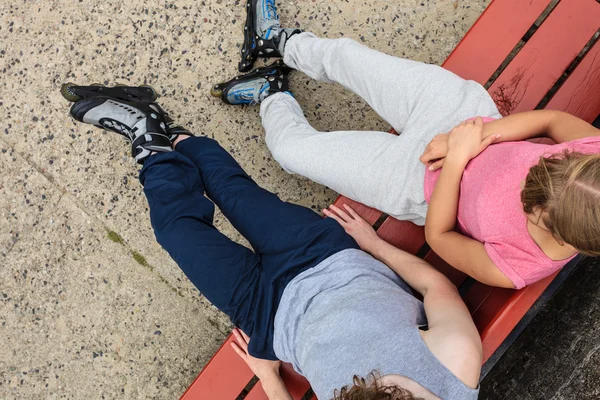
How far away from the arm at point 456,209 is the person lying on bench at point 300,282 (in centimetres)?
4

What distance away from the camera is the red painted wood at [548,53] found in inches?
70.0

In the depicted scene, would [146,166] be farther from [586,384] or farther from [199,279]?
[586,384]

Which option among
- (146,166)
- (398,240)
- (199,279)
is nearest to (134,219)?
(146,166)

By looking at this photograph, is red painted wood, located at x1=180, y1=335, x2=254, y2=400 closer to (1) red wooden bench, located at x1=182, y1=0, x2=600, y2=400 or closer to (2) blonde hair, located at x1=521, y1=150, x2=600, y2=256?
(1) red wooden bench, located at x1=182, y1=0, x2=600, y2=400

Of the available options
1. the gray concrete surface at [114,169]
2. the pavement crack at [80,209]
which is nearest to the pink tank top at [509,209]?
the gray concrete surface at [114,169]

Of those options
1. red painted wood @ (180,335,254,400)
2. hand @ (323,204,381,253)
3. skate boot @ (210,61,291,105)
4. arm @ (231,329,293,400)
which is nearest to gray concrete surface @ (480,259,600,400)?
hand @ (323,204,381,253)

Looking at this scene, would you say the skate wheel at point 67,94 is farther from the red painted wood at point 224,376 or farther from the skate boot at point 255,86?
the red painted wood at point 224,376

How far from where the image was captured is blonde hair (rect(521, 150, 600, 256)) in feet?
3.60

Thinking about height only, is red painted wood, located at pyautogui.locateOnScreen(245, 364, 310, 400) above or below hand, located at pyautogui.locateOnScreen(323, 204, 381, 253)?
below

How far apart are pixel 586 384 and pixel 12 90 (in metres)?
2.86

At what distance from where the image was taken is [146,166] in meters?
1.81

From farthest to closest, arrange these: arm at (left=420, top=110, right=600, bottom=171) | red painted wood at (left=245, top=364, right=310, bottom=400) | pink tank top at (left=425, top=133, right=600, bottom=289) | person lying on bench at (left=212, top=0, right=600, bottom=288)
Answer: red painted wood at (left=245, top=364, right=310, bottom=400) < arm at (left=420, top=110, right=600, bottom=171) < pink tank top at (left=425, top=133, right=600, bottom=289) < person lying on bench at (left=212, top=0, right=600, bottom=288)

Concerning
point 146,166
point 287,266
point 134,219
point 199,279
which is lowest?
point 134,219

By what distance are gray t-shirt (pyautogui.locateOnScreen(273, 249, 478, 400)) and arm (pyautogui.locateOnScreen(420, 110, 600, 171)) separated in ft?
1.42
